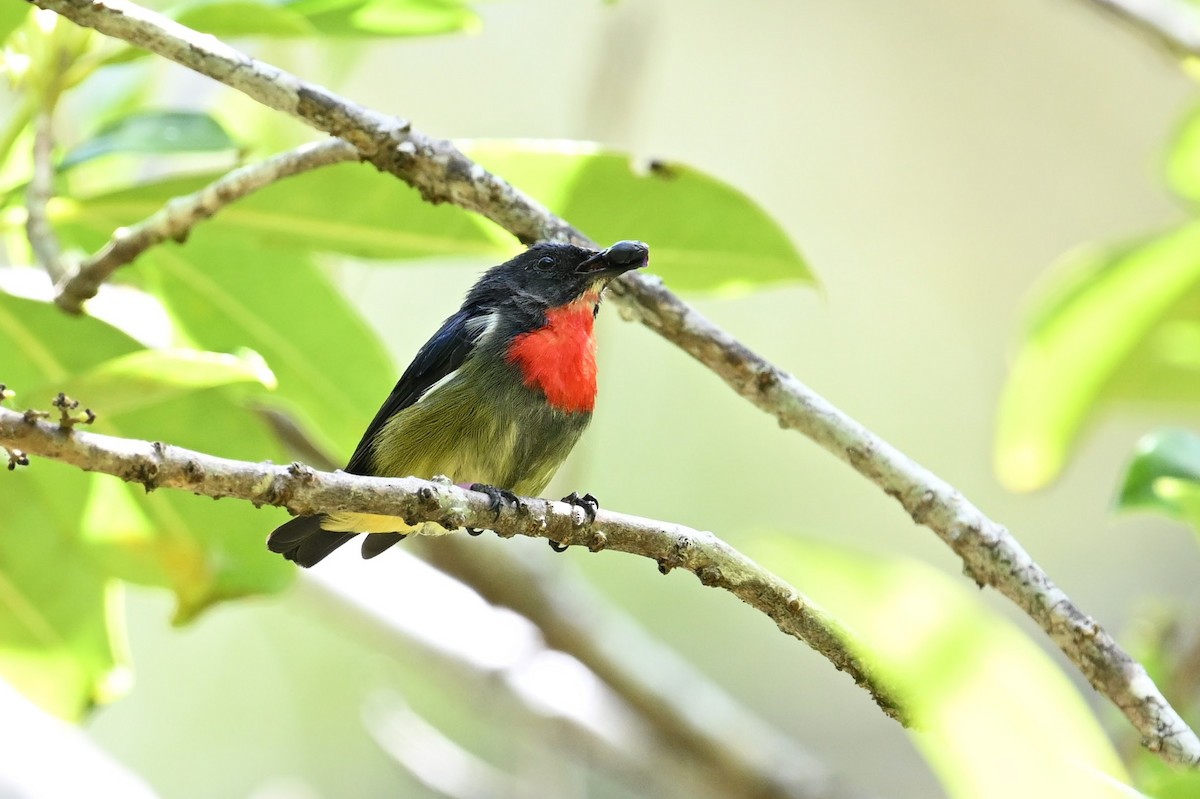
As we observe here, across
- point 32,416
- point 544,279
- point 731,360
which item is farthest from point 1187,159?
point 32,416

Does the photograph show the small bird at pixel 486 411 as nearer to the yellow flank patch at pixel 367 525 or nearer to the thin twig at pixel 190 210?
the yellow flank patch at pixel 367 525

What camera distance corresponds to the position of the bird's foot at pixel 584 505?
2242 millimetres

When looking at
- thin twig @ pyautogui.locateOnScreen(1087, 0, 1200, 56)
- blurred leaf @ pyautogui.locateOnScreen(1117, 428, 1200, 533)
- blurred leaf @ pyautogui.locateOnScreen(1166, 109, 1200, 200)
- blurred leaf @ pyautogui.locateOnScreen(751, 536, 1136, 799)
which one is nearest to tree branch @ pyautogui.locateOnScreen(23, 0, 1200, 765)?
blurred leaf @ pyautogui.locateOnScreen(1117, 428, 1200, 533)

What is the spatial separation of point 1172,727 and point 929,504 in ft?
1.85

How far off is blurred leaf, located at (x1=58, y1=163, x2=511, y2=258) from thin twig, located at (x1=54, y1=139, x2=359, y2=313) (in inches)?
10.9

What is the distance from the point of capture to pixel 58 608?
3309mm

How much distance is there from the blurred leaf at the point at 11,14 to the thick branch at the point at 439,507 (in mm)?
1548

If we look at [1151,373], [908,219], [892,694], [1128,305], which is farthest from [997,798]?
[908,219]

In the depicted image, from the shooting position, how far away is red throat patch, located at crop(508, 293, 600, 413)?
3162mm

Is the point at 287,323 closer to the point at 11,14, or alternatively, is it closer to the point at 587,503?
the point at 11,14

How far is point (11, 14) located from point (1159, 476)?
8.76 feet

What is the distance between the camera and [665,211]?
3047 millimetres

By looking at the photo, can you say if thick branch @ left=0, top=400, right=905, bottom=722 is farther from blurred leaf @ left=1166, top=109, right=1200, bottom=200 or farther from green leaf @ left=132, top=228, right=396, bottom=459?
blurred leaf @ left=1166, top=109, right=1200, bottom=200

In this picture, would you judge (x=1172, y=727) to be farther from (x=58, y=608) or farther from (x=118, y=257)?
(x=58, y=608)
